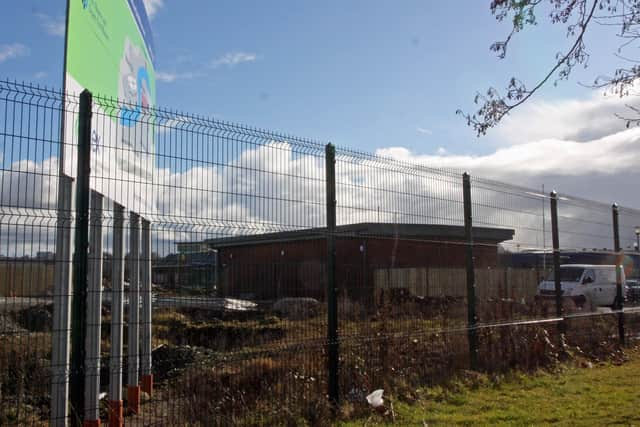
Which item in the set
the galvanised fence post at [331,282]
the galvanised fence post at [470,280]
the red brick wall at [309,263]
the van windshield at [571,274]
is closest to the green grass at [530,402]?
the galvanised fence post at [470,280]

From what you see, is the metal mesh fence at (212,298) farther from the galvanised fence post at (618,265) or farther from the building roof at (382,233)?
the galvanised fence post at (618,265)

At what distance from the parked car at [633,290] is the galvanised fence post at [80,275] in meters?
15.0

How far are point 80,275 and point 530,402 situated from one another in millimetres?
5753

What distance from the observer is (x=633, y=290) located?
18.2 metres

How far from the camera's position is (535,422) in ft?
24.2

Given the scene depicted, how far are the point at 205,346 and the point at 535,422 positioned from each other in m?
4.07

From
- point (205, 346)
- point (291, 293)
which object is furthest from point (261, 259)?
point (205, 346)

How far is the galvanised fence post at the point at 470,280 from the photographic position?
32.1 feet

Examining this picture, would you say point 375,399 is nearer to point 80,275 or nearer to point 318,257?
point 318,257

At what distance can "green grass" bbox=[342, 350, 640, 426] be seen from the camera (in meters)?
7.43

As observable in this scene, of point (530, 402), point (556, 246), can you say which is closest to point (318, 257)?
point (530, 402)

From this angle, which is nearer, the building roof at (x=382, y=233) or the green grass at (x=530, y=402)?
the building roof at (x=382, y=233)

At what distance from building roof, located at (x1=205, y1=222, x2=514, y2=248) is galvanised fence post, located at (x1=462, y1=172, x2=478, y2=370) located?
0.16 m

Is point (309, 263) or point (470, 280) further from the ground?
point (309, 263)
